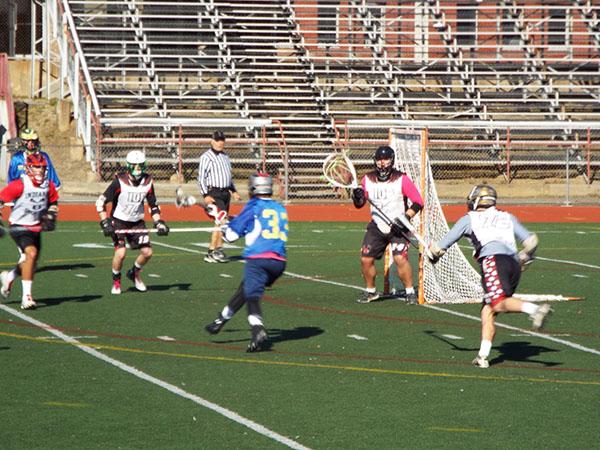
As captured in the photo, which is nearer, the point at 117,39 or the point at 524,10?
the point at 117,39

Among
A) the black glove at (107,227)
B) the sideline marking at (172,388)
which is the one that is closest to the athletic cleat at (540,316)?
the sideline marking at (172,388)

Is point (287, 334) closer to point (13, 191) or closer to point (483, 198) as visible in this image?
point (483, 198)

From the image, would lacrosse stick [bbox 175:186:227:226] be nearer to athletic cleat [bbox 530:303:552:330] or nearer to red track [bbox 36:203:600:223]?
athletic cleat [bbox 530:303:552:330]

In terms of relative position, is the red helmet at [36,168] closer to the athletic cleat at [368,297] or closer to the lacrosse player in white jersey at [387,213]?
the lacrosse player in white jersey at [387,213]

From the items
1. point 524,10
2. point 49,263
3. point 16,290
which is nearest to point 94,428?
point 16,290

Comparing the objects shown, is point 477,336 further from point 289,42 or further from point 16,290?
point 289,42

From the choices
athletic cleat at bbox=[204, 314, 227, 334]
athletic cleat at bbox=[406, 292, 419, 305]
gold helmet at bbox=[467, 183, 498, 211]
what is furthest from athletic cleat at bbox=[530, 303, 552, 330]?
athletic cleat at bbox=[406, 292, 419, 305]

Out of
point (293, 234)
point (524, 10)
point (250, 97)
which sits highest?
point (524, 10)

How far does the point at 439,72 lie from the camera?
120 feet

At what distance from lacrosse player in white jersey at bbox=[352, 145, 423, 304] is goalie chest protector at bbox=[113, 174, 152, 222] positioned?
100 inches

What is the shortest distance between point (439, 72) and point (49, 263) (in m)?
19.4

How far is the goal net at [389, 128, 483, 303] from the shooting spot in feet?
51.7

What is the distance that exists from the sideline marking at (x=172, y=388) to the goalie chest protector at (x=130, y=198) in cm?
219

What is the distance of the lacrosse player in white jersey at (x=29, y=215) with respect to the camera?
14.6 meters
